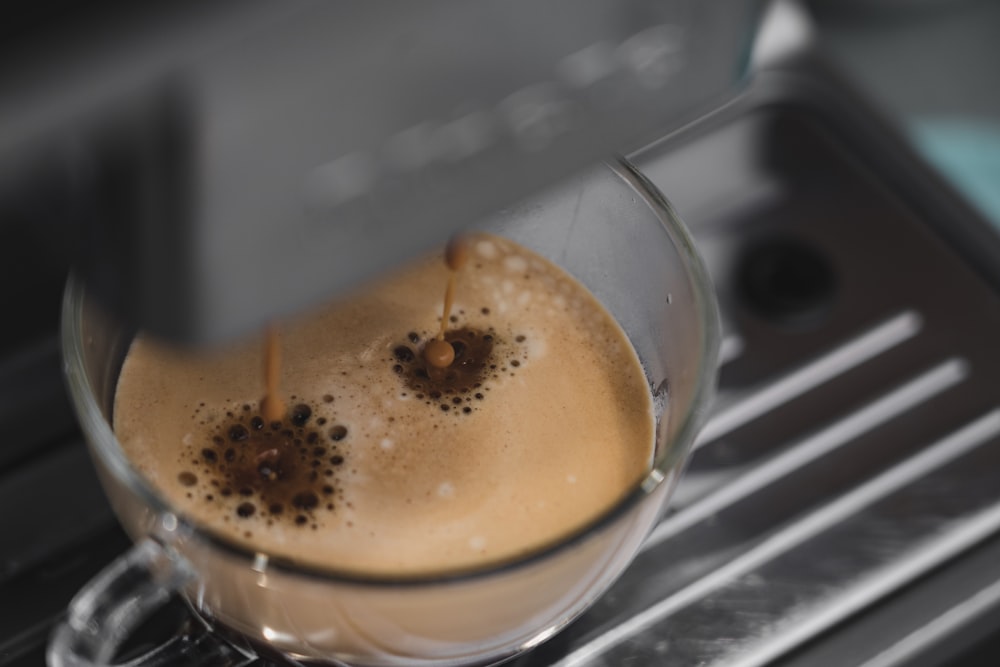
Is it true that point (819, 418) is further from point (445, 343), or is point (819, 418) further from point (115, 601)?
point (115, 601)

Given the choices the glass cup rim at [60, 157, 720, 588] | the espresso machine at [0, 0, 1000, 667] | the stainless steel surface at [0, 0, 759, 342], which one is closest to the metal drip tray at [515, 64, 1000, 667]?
the espresso machine at [0, 0, 1000, 667]

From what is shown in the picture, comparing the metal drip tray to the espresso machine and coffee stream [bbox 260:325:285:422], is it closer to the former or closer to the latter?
the espresso machine

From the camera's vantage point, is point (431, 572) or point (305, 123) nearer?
point (305, 123)

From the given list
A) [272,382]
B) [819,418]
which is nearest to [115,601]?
[272,382]

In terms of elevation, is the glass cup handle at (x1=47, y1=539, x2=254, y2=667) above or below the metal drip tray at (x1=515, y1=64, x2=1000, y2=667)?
above

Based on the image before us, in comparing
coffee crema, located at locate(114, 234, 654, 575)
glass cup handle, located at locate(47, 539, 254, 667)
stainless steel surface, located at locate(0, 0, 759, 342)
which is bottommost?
coffee crema, located at locate(114, 234, 654, 575)

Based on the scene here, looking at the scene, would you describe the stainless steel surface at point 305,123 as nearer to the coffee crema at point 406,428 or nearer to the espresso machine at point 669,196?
the espresso machine at point 669,196

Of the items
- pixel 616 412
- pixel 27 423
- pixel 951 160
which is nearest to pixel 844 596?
pixel 616 412

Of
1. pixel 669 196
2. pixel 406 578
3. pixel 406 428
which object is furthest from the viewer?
pixel 669 196

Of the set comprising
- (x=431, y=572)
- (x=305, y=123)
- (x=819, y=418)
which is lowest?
(x=819, y=418)
